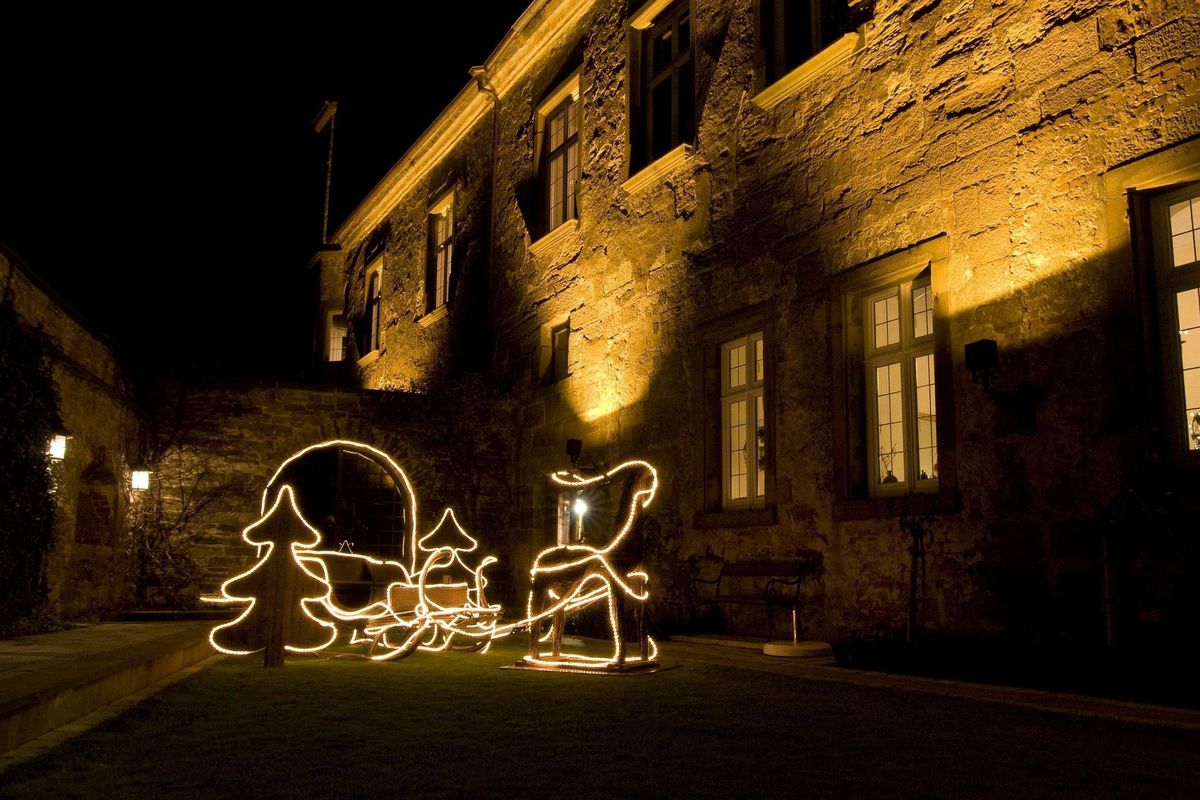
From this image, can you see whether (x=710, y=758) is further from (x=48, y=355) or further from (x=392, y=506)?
(x=392, y=506)

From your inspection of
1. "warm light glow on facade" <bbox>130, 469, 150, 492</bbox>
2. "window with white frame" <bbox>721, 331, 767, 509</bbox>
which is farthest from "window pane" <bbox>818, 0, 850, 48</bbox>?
"warm light glow on facade" <bbox>130, 469, 150, 492</bbox>

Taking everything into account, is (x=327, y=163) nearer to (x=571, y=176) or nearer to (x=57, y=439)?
(x=571, y=176)

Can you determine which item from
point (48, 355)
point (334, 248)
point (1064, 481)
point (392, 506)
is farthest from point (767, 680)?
point (334, 248)

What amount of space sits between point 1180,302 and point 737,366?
4110 mm

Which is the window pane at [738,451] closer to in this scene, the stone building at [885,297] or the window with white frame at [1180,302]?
the stone building at [885,297]

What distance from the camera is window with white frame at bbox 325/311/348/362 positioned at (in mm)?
21219

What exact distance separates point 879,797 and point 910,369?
4.71m

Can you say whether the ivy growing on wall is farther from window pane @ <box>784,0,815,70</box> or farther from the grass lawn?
window pane @ <box>784,0,815,70</box>

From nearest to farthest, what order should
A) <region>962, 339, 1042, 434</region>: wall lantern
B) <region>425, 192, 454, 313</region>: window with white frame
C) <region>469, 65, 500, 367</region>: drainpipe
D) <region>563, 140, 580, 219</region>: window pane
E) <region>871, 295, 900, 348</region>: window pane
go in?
<region>962, 339, 1042, 434</region>: wall lantern, <region>871, 295, 900, 348</region>: window pane, <region>563, 140, 580, 219</region>: window pane, <region>469, 65, 500, 367</region>: drainpipe, <region>425, 192, 454, 313</region>: window with white frame

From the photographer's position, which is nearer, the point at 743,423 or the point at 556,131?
the point at 743,423

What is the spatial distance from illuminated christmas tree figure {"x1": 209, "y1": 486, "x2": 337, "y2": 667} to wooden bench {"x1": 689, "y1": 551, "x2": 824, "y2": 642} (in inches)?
130

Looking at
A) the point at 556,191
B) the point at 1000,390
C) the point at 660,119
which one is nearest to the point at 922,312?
the point at 1000,390

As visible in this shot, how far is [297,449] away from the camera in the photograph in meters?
12.1

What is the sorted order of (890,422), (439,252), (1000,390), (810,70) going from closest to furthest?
(1000,390), (890,422), (810,70), (439,252)
